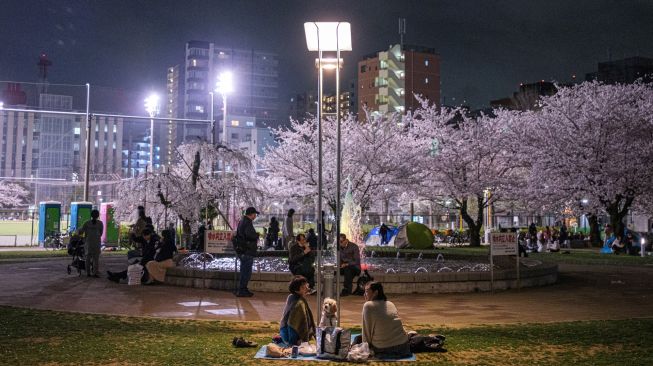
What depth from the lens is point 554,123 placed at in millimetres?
40125

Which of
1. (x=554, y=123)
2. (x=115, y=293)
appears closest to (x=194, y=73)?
(x=554, y=123)

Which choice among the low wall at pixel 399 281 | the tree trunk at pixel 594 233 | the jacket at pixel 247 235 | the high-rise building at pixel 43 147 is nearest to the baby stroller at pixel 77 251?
the low wall at pixel 399 281

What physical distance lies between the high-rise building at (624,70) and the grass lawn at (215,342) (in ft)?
261

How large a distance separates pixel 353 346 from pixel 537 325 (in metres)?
4.40

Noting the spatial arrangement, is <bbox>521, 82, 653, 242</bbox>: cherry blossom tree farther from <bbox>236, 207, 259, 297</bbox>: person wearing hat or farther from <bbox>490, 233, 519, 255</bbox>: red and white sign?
<bbox>236, 207, 259, 297</bbox>: person wearing hat

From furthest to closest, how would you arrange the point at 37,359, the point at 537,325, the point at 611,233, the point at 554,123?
the point at 554,123
the point at 611,233
the point at 537,325
the point at 37,359

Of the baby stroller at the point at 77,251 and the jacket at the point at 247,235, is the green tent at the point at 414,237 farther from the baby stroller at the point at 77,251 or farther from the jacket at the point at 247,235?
the jacket at the point at 247,235

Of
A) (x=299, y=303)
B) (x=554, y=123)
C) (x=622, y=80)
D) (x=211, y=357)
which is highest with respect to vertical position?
(x=622, y=80)

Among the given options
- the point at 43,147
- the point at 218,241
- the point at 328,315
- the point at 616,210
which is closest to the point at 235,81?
the point at 43,147

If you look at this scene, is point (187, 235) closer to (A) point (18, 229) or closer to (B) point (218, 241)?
(B) point (218, 241)

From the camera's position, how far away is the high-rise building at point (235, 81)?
146500 millimetres

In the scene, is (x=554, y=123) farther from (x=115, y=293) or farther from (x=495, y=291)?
(x=115, y=293)

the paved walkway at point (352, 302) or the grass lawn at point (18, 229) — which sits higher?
the grass lawn at point (18, 229)

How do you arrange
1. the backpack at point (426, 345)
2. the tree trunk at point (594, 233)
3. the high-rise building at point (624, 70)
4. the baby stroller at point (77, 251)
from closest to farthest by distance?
the backpack at point (426, 345) → the baby stroller at point (77, 251) → the tree trunk at point (594, 233) → the high-rise building at point (624, 70)
